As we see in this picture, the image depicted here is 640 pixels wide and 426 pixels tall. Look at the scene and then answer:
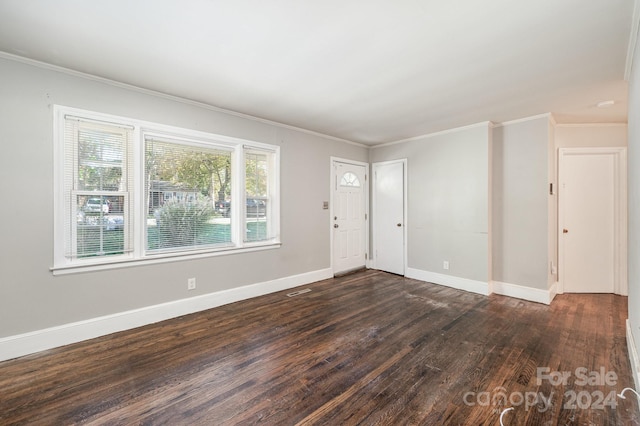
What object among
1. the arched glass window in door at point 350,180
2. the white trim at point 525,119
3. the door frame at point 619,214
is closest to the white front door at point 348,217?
the arched glass window in door at point 350,180

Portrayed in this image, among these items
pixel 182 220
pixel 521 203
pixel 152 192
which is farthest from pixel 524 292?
pixel 152 192

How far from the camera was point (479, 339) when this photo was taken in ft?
8.73

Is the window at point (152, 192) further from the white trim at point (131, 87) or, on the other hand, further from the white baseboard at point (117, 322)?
the white baseboard at point (117, 322)

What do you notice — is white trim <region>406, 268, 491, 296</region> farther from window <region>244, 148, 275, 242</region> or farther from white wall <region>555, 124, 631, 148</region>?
Answer: window <region>244, 148, 275, 242</region>

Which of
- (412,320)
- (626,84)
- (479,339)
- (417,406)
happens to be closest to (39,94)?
(417,406)

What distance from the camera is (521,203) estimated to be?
153 inches

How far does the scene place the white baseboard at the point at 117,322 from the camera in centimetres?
238

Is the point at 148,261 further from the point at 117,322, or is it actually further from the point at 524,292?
the point at 524,292

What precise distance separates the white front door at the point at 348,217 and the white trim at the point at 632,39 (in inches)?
142

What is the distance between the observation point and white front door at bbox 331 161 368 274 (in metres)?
5.09

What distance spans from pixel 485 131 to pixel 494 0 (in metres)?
2.69

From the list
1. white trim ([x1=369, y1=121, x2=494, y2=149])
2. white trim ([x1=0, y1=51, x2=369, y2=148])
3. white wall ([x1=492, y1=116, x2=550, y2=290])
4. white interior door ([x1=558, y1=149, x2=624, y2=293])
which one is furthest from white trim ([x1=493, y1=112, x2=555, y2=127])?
white trim ([x1=0, y1=51, x2=369, y2=148])

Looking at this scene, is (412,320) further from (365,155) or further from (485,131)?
(365,155)

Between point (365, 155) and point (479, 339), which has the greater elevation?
point (365, 155)
